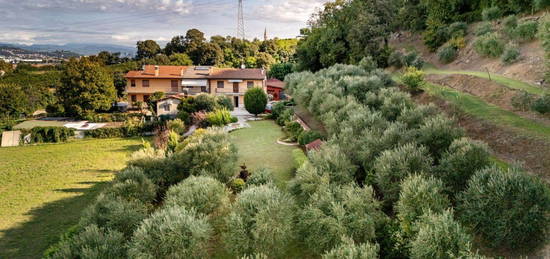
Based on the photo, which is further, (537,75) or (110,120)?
(110,120)

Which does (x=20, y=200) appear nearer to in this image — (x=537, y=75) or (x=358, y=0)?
(x=537, y=75)

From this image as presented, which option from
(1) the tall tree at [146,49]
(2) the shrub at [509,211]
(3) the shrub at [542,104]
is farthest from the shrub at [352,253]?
(1) the tall tree at [146,49]

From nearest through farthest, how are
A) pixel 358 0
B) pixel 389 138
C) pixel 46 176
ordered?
pixel 389 138, pixel 46 176, pixel 358 0

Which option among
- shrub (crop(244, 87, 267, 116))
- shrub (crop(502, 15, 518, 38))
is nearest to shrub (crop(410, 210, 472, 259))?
shrub (crop(502, 15, 518, 38))

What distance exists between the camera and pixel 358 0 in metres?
39.2

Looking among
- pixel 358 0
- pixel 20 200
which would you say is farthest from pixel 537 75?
pixel 20 200

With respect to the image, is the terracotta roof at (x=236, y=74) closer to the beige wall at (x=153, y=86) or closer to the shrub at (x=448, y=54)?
the beige wall at (x=153, y=86)

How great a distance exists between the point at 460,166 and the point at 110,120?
39.4 metres

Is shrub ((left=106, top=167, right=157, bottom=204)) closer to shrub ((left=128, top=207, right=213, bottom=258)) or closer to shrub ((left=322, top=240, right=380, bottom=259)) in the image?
shrub ((left=128, top=207, right=213, bottom=258))

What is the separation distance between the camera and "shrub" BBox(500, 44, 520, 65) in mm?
20500

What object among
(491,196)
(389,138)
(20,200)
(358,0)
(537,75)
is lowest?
(20,200)

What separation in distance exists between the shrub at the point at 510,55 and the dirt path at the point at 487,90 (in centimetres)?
317

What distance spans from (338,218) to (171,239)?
188 inches

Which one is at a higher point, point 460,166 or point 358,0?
point 358,0
